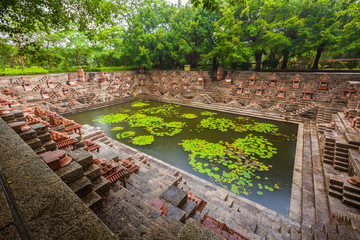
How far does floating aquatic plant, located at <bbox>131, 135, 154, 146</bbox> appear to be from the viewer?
8320 mm

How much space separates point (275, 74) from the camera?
41.1ft

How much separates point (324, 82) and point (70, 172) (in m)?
15.0

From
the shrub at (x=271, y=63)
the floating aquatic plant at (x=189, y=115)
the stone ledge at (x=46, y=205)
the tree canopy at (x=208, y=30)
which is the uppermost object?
the tree canopy at (x=208, y=30)

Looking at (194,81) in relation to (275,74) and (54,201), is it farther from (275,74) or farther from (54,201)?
(54,201)

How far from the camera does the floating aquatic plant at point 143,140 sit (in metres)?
8.32

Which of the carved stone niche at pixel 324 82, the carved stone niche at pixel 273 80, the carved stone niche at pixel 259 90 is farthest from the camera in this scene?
the carved stone niche at pixel 259 90

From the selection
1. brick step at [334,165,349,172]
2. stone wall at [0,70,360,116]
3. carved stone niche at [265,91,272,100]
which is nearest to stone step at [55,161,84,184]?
brick step at [334,165,349,172]

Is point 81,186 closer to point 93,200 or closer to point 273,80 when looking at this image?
point 93,200

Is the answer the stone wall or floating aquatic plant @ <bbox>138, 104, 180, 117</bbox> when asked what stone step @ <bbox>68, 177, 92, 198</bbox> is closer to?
floating aquatic plant @ <bbox>138, 104, 180, 117</bbox>

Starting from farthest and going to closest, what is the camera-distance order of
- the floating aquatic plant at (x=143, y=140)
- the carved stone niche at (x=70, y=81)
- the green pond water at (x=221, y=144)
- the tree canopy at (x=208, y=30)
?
the carved stone niche at (x=70, y=81) < the floating aquatic plant at (x=143, y=140) < the green pond water at (x=221, y=144) < the tree canopy at (x=208, y=30)

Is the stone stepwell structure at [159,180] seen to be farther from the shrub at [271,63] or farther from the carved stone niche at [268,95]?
the shrub at [271,63]

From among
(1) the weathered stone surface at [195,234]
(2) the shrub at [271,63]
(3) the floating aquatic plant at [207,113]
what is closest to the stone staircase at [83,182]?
(1) the weathered stone surface at [195,234]

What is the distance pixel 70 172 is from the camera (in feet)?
7.06

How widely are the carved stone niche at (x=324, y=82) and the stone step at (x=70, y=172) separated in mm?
14849
